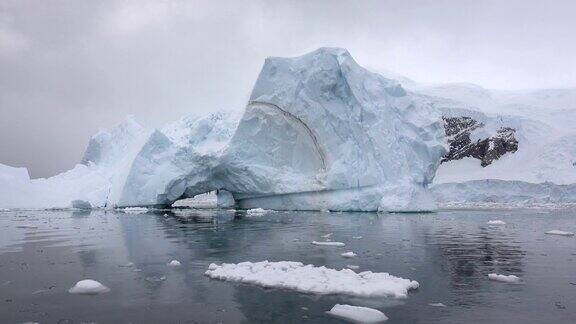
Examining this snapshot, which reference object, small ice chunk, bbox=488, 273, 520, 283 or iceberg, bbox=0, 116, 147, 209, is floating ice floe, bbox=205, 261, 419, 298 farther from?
iceberg, bbox=0, 116, 147, 209

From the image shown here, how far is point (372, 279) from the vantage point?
6227 mm

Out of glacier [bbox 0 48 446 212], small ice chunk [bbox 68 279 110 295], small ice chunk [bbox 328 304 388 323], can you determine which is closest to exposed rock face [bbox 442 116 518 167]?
glacier [bbox 0 48 446 212]

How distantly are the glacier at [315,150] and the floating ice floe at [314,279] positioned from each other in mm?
16964

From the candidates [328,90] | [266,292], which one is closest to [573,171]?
[328,90]

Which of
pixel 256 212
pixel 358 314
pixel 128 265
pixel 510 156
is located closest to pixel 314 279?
pixel 358 314

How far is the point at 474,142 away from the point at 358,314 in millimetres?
37192

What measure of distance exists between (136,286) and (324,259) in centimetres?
338

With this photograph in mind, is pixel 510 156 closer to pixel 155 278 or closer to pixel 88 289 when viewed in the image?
pixel 155 278

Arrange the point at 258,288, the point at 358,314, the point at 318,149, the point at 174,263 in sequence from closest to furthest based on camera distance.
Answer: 1. the point at 358,314
2. the point at 258,288
3. the point at 174,263
4. the point at 318,149

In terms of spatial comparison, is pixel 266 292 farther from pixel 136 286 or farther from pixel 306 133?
pixel 306 133

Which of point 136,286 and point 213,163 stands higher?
point 213,163

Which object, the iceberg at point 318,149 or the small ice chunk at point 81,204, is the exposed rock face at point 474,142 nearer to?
the iceberg at point 318,149

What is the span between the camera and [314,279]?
20.4 feet

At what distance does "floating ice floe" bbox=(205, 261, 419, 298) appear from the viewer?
5.75 m
